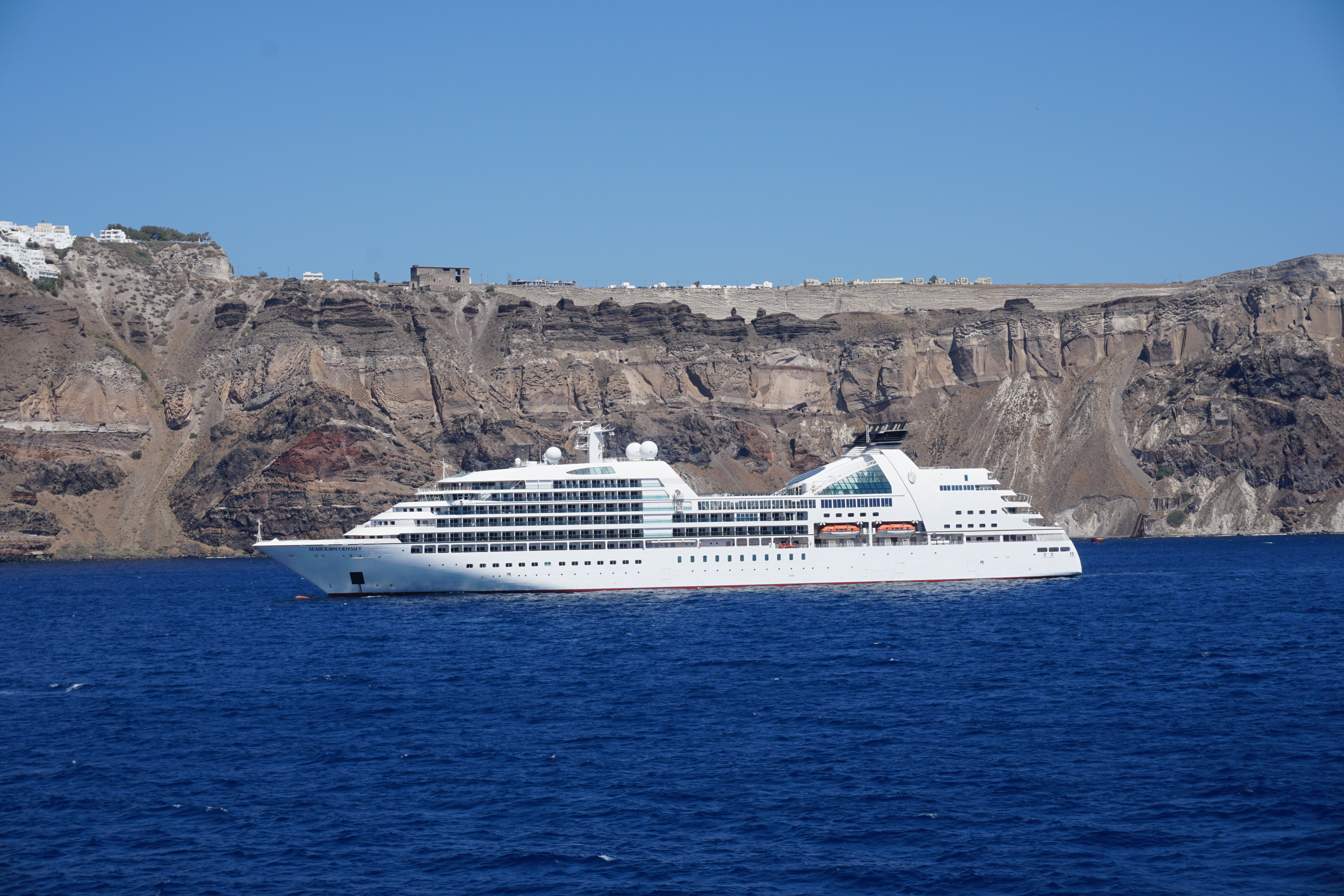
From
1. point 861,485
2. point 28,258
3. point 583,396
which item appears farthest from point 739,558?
point 28,258

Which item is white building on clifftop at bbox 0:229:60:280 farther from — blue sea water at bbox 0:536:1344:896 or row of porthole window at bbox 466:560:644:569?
blue sea water at bbox 0:536:1344:896

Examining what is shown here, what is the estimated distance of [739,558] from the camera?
7962 cm

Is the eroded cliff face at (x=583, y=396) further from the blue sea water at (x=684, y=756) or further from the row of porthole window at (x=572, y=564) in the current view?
the blue sea water at (x=684, y=756)

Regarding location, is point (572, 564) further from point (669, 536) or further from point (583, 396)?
point (583, 396)

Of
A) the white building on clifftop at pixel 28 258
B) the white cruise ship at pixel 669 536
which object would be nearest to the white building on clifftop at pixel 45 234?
the white building on clifftop at pixel 28 258

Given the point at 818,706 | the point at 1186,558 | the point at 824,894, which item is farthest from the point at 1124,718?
the point at 1186,558

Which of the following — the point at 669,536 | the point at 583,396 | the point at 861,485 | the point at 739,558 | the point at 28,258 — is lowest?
the point at 739,558

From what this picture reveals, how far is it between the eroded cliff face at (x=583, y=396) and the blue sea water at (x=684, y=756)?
88813 millimetres

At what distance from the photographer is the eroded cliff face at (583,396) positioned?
492 ft

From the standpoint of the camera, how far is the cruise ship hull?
76.6 meters

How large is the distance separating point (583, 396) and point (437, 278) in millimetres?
32565

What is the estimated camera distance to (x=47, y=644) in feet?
203

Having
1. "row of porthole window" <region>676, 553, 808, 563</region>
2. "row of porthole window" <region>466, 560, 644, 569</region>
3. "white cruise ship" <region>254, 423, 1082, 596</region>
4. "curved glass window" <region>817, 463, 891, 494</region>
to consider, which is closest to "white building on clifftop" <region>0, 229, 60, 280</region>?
"white cruise ship" <region>254, 423, 1082, 596</region>

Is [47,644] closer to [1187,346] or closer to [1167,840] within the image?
[1167,840]
